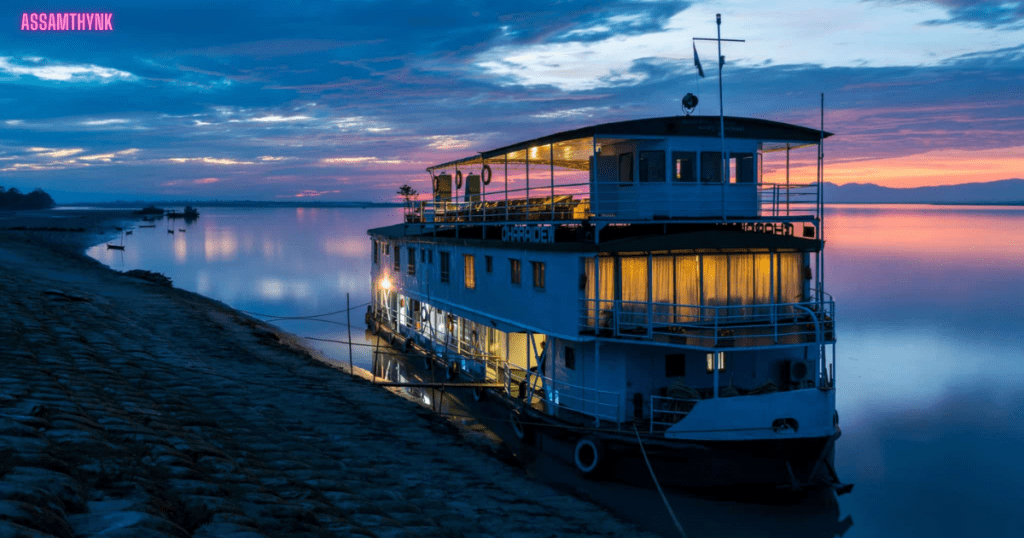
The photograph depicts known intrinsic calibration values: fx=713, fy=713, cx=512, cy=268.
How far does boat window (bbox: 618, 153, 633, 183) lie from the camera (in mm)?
20266

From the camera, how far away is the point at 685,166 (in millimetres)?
19656

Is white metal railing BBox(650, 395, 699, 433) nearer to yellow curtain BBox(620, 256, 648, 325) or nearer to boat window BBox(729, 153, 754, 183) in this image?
yellow curtain BBox(620, 256, 648, 325)

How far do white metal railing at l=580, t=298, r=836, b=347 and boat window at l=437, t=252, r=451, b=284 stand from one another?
10196 mm

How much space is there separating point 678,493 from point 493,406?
727 centimetres

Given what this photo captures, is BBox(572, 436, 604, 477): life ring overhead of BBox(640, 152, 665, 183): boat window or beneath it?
beneath

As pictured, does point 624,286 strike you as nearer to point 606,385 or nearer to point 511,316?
point 606,385

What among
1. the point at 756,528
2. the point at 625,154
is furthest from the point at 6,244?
the point at 756,528

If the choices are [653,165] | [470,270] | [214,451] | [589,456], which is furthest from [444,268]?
[214,451]

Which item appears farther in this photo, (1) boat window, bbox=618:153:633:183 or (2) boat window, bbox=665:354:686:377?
(1) boat window, bbox=618:153:633:183

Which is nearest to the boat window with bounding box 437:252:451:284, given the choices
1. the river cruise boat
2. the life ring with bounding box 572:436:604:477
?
the river cruise boat

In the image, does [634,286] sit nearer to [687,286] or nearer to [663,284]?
[663,284]

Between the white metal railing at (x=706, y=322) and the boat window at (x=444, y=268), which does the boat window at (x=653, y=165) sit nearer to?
the white metal railing at (x=706, y=322)

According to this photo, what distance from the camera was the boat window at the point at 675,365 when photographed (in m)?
17.7

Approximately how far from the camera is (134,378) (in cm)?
1542
